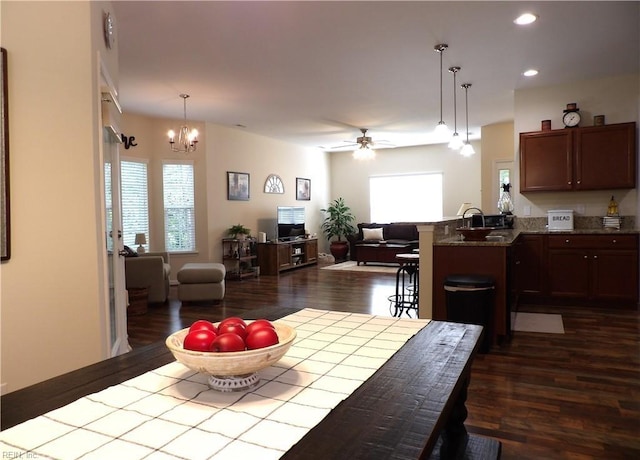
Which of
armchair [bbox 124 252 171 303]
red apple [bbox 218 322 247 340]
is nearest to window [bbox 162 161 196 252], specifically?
armchair [bbox 124 252 171 303]

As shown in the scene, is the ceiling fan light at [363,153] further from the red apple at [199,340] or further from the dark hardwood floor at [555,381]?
the red apple at [199,340]

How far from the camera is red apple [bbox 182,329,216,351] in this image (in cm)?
100

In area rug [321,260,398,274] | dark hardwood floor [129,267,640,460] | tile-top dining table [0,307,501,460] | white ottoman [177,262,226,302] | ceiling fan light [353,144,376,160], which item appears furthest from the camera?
area rug [321,260,398,274]

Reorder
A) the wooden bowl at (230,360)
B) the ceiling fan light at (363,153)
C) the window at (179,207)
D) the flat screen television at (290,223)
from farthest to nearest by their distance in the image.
Answer: the flat screen television at (290,223), the ceiling fan light at (363,153), the window at (179,207), the wooden bowl at (230,360)

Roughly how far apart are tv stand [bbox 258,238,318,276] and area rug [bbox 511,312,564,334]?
458 centimetres

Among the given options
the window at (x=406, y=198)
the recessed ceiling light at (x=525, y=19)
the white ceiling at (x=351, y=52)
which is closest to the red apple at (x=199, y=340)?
the white ceiling at (x=351, y=52)

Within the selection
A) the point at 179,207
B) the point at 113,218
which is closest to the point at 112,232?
the point at 113,218

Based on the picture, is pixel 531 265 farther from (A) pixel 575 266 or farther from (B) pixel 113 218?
(B) pixel 113 218

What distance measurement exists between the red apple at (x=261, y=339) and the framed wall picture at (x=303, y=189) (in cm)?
895

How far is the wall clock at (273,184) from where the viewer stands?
8.90 m

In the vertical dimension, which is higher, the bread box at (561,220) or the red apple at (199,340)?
the bread box at (561,220)

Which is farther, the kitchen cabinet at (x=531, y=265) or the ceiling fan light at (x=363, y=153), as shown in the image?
the ceiling fan light at (x=363, y=153)

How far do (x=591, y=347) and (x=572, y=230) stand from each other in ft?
6.56

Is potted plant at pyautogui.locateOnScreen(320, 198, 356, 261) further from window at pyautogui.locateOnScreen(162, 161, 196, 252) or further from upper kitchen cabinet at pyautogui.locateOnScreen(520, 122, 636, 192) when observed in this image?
upper kitchen cabinet at pyautogui.locateOnScreen(520, 122, 636, 192)
